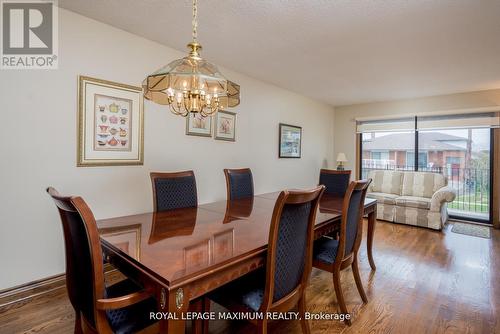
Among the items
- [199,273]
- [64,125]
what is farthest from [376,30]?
[64,125]

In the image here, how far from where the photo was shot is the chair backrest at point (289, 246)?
1222mm

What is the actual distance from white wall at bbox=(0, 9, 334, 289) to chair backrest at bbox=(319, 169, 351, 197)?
1.45 meters

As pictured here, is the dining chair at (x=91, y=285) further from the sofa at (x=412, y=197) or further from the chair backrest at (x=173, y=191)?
the sofa at (x=412, y=197)

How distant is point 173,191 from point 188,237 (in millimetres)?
833

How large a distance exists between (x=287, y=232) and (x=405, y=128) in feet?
16.2

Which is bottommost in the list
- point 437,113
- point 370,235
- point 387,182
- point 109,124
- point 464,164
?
point 370,235

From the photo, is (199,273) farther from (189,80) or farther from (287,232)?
(189,80)

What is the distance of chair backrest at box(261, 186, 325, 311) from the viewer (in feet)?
4.01

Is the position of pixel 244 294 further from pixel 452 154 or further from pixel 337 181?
pixel 452 154

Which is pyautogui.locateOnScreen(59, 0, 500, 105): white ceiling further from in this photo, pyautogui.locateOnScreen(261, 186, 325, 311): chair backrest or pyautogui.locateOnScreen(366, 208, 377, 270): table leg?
pyautogui.locateOnScreen(366, 208, 377, 270): table leg

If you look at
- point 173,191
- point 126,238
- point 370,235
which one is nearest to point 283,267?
point 126,238

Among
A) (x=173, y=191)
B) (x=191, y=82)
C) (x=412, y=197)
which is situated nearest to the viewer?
(x=191, y=82)

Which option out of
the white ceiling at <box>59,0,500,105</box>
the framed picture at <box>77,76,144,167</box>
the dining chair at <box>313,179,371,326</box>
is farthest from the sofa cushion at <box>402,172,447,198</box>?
the framed picture at <box>77,76,144,167</box>

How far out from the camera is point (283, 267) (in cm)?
132
